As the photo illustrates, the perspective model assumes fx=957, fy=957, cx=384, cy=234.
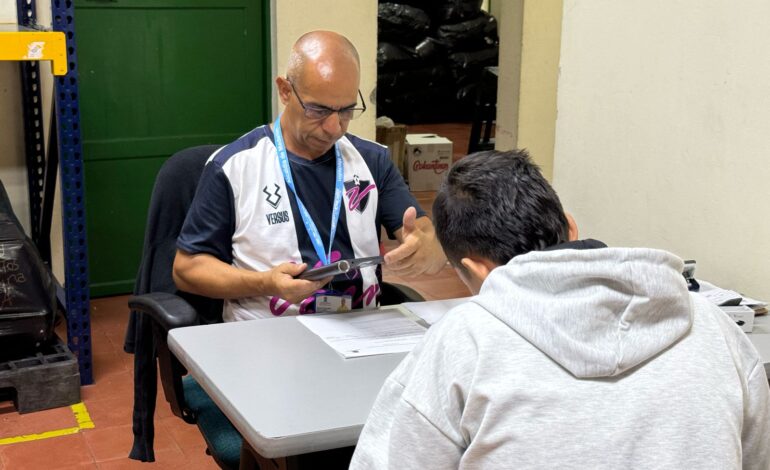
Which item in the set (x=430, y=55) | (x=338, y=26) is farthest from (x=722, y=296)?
(x=430, y=55)

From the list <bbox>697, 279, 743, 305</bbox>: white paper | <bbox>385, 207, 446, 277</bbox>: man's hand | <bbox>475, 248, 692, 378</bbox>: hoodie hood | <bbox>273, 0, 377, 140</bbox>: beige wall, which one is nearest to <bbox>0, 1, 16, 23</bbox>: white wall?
<bbox>273, 0, 377, 140</bbox>: beige wall

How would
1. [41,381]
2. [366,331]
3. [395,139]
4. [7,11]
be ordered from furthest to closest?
[395,139], [7,11], [41,381], [366,331]

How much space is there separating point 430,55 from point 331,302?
26.7 ft

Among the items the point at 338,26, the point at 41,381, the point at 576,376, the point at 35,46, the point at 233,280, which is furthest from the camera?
the point at 338,26

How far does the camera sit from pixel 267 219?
101 inches

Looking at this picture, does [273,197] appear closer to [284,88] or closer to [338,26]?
[284,88]

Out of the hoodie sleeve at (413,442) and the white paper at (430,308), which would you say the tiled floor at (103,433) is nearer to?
the white paper at (430,308)

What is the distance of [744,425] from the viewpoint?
1.38 meters

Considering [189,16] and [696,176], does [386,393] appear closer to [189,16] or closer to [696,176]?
[696,176]

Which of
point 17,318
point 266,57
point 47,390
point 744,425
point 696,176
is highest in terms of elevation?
point 266,57

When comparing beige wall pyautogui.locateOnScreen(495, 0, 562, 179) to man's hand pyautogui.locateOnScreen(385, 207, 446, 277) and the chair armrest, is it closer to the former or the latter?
man's hand pyautogui.locateOnScreen(385, 207, 446, 277)

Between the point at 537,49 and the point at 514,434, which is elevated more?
the point at 537,49

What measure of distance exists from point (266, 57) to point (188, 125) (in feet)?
1.74

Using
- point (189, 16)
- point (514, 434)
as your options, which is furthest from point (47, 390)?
point (514, 434)
